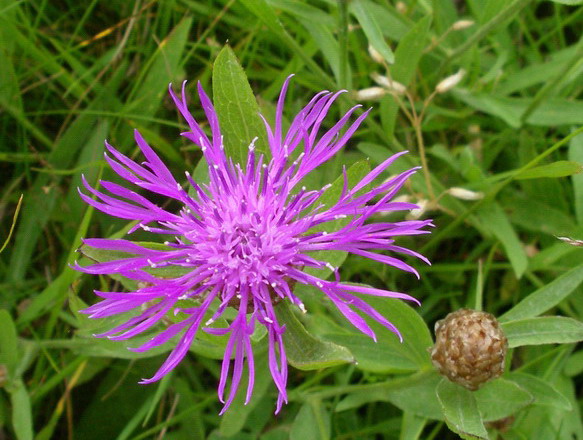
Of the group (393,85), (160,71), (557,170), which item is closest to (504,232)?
(557,170)

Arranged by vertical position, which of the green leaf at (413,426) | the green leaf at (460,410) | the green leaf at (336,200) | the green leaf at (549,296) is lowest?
the green leaf at (413,426)

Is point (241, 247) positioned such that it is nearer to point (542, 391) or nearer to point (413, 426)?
point (413, 426)

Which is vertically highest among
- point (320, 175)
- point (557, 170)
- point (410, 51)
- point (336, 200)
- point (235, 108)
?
point (235, 108)

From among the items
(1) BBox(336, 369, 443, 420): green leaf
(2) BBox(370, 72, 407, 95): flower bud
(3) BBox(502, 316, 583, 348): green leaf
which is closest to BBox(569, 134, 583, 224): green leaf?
(2) BBox(370, 72, 407, 95): flower bud

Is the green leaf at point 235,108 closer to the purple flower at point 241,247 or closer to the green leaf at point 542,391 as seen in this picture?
the purple flower at point 241,247

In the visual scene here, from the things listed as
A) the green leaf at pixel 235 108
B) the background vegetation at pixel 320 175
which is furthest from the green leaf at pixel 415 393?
the green leaf at pixel 235 108

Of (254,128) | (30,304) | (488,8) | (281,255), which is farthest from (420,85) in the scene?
(30,304)
